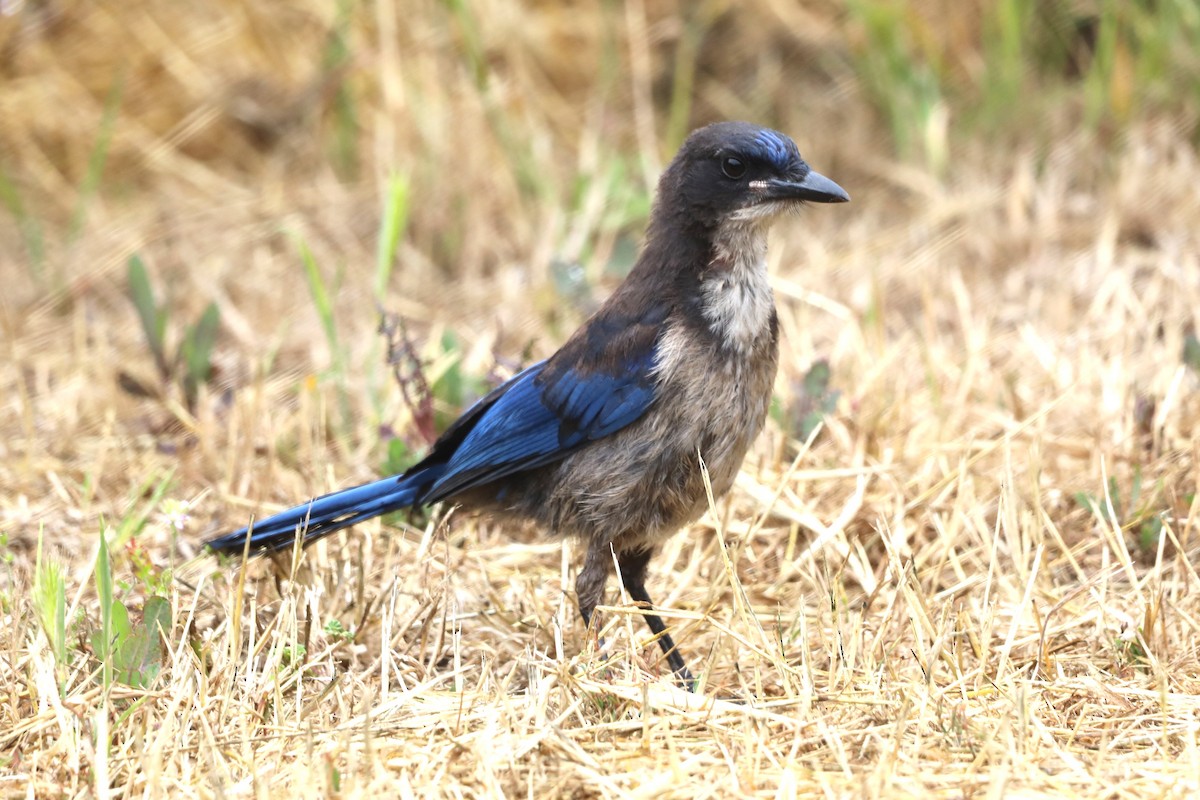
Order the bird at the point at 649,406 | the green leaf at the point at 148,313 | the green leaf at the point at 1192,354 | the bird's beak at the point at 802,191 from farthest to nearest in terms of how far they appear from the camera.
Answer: the green leaf at the point at 148,313 → the green leaf at the point at 1192,354 → the bird's beak at the point at 802,191 → the bird at the point at 649,406

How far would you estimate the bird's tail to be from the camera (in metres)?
3.84

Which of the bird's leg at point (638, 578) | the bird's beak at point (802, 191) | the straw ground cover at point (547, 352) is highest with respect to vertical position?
the bird's beak at point (802, 191)

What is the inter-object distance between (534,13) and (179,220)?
200 cm

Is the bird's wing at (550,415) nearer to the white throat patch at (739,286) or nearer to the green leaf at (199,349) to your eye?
the white throat patch at (739,286)

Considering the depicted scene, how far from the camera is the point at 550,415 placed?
391 cm

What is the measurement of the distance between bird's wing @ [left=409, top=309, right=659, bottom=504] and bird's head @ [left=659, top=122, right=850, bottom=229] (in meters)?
0.39

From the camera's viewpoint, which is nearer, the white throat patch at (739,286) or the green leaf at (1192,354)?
the white throat patch at (739,286)

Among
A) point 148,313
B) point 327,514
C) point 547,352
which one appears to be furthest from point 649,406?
point 148,313

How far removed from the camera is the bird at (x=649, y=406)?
376cm

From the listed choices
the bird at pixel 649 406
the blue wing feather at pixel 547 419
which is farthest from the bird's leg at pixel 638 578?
the blue wing feather at pixel 547 419

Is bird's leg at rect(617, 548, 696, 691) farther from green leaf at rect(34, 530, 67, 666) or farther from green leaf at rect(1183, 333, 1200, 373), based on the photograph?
green leaf at rect(1183, 333, 1200, 373)

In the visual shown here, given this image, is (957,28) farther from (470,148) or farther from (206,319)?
(206,319)

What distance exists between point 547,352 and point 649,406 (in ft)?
6.37

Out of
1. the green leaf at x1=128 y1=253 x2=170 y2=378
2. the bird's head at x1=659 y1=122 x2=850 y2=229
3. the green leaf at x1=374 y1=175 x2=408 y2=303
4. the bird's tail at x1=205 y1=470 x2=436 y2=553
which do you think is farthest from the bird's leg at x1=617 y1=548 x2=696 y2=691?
the green leaf at x1=128 y1=253 x2=170 y2=378
